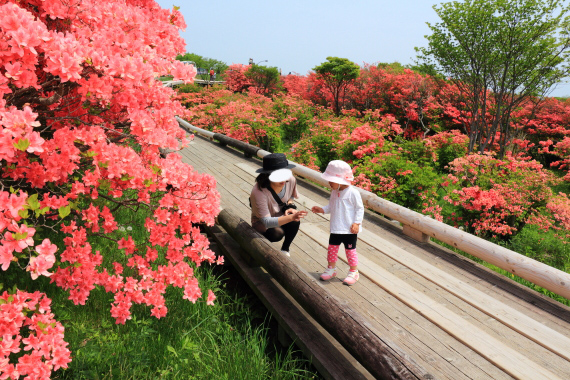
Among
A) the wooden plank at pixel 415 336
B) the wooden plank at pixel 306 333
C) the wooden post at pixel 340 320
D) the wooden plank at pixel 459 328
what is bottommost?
the wooden plank at pixel 306 333

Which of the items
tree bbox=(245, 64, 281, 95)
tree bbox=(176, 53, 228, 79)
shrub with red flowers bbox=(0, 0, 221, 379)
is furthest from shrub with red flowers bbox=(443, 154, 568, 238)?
tree bbox=(176, 53, 228, 79)

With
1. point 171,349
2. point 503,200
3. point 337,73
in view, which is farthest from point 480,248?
point 337,73

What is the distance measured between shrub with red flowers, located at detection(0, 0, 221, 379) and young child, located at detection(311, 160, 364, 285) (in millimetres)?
1161

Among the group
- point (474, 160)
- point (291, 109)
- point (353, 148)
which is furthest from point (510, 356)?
point (291, 109)

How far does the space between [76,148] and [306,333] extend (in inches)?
88.4

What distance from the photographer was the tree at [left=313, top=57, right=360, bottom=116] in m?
20.5

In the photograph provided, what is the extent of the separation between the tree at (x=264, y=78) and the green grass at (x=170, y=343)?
27554 mm

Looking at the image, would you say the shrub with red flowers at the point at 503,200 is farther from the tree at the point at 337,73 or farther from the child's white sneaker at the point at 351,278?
the tree at the point at 337,73

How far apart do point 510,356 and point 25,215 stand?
3.41m

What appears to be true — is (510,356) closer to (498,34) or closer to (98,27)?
(98,27)

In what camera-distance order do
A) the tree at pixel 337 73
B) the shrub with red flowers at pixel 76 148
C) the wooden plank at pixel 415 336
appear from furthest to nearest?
the tree at pixel 337 73 < the wooden plank at pixel 415 336 < the shrub with red flowers at pixel 76 148

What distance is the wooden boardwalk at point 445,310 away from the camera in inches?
110

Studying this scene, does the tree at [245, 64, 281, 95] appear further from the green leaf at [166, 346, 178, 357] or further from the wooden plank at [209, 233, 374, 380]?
the green leaf at [166, 346, 178, 357]

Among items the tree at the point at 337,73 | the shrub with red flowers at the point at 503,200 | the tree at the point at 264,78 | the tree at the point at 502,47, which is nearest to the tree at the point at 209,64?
the tree at the point at 264,78
